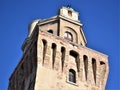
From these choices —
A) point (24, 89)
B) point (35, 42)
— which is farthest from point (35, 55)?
point (24, 89)

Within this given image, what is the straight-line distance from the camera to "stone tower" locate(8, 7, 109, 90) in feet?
110

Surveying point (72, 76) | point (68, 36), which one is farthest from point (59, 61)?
point (68, 36)

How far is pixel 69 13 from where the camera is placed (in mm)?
39750

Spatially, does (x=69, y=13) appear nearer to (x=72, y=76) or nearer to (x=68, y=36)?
(x=68, y=36)

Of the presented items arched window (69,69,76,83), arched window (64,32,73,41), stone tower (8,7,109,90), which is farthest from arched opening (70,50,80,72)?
arched window (64,32,73,41)

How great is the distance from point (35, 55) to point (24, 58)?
7.85 ft

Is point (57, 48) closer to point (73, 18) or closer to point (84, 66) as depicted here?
point (84, 66)

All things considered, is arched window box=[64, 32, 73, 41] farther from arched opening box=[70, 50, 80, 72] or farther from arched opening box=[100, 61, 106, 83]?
arched opening box=[100, 61, 106, 83]

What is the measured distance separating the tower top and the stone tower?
0.23m

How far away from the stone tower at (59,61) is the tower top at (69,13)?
0.76 feet

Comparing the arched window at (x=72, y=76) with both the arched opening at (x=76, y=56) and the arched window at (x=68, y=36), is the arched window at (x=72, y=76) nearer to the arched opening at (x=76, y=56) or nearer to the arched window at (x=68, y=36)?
the arched opening at (x=76, y=56)

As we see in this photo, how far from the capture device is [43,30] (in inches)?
1435

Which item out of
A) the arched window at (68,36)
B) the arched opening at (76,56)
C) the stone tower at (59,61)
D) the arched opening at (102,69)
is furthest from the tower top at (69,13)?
the arched opening at (102,69)

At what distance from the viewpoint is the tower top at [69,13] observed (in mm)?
39094
